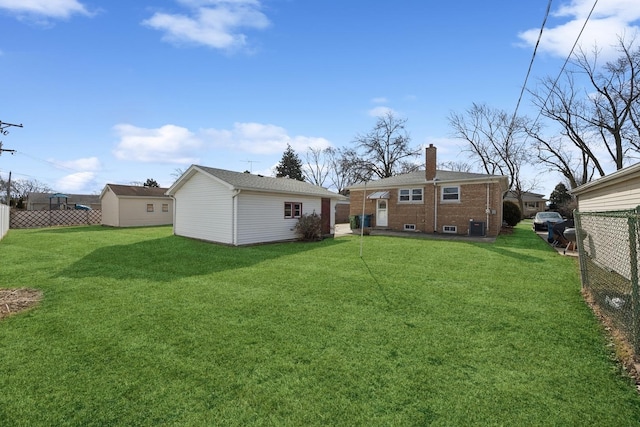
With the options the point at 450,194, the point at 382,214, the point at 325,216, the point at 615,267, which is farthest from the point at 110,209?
the point at 615,267

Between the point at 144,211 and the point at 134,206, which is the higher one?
the point at 134,206

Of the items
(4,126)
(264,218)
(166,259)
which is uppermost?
(4,126)

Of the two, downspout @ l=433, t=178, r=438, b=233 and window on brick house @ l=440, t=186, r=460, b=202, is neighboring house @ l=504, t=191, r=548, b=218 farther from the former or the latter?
downspout @ l=433, t=178, r=438, b=233

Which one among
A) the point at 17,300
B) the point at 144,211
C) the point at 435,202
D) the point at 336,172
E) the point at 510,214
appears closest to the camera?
the point at 17,300

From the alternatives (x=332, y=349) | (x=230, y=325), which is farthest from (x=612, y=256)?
(x=230, y=325)

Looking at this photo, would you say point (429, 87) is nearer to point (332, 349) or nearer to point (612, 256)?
point (612, 256)

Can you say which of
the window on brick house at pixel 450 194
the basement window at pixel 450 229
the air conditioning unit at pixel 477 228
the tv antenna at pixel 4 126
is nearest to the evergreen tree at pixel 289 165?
the tv antenna at pixel 4 126

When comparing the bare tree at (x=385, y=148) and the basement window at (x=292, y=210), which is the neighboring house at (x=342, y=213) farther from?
the basement window at (x=292, y=210)

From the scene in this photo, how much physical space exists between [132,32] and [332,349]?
35.5ft

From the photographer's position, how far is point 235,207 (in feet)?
43.1

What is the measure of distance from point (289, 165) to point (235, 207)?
3406 centimetres

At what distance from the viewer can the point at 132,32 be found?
9469 millimetres

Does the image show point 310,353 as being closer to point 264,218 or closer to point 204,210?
point 264,218

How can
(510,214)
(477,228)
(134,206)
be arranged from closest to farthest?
1. (477,228)
2. (510,214)
3. (134,206)
